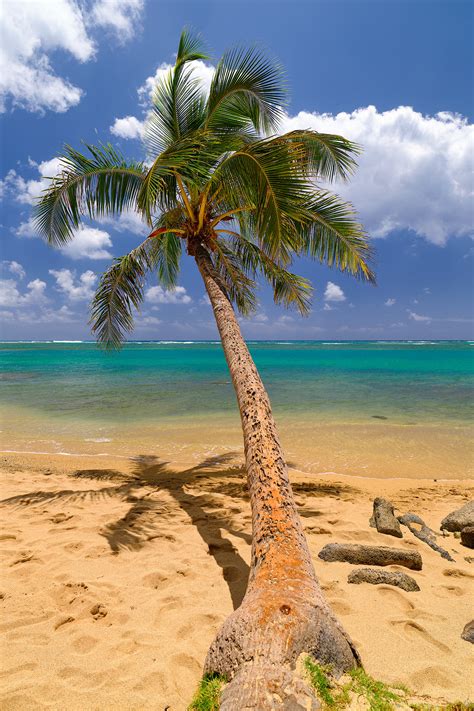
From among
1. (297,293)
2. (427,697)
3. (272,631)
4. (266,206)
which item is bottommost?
(427,697)

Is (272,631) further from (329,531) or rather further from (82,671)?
(329,531)

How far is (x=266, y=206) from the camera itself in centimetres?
508

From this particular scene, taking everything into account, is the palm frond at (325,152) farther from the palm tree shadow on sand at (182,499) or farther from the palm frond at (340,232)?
the palm tree shadow on sand at (182,499)

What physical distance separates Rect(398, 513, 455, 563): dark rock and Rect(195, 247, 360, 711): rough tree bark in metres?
2.38

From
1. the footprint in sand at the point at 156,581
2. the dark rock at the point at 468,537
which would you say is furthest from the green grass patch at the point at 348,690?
the dark rock at the point at 468,537

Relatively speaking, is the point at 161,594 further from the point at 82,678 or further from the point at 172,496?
the point at 172,496

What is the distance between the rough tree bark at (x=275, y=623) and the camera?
181 centimetres

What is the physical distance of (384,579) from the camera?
3.51 m

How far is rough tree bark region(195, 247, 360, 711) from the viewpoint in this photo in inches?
71.3

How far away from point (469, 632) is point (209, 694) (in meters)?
2.07

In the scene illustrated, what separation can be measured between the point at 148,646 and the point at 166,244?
A: 8516 millimetres

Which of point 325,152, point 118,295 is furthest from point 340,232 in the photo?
point 118,295

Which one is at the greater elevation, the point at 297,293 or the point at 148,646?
the point at 297,293

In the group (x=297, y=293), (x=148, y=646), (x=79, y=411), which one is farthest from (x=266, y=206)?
(x=79, y=411)
